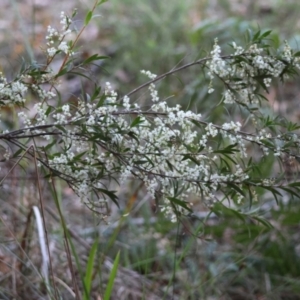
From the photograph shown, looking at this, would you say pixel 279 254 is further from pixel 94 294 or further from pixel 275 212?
pixel 94 294

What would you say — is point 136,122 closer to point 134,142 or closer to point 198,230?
point 134,142

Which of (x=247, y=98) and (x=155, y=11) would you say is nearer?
(x=247, y=98)

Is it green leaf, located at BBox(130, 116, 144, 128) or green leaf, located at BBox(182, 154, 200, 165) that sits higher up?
green leaf, located at BBox(130, 116, 144, 128)

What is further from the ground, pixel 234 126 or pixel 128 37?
pixel 128 37

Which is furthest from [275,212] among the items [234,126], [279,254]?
[234,126]

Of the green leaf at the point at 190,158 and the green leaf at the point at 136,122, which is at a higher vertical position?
the green leaf at the point at 136,122

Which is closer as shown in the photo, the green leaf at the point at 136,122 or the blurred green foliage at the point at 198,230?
the green leaf at the point at 136,122

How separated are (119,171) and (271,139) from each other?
262 mm

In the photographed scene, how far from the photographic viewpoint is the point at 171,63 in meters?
2.97

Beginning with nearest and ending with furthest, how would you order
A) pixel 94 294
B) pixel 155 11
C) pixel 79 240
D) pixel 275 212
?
pixel 94 294
pixel 79 240
pixel 275 212
pixel 155 11

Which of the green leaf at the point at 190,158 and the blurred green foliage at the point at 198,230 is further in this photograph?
the blurred green foliage at the point at 198,230

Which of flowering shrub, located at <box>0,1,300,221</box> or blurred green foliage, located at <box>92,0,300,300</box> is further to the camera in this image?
blurred green foliage, located at <box>92,0,300,300</box>

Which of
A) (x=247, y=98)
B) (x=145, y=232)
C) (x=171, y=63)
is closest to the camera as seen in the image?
(x=247, y=98)

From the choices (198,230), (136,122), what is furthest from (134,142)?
(198,230)
